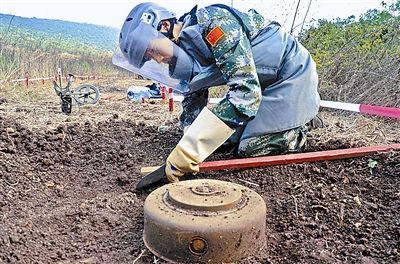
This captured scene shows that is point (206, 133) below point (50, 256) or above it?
above

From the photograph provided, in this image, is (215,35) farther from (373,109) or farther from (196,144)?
(373,109)

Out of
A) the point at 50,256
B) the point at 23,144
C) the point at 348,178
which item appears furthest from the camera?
the point at 23,144

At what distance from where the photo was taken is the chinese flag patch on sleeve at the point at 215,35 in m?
2.51

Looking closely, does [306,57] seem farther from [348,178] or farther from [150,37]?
[150,37]

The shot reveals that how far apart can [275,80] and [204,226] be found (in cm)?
149

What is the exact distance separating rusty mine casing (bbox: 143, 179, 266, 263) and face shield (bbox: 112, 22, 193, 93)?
2.97 feet

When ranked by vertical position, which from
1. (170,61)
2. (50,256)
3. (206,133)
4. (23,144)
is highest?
(170,61)

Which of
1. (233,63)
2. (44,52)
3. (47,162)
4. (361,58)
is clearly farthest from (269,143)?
(44,52)

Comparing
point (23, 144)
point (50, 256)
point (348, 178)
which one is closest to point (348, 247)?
point (348, 178)

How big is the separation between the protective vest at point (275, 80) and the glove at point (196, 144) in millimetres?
529

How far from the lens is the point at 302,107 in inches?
118

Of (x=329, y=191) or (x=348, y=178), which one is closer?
(x=329, y=191)

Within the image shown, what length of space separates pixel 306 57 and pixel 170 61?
98cm

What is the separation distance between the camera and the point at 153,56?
260 centimetres
